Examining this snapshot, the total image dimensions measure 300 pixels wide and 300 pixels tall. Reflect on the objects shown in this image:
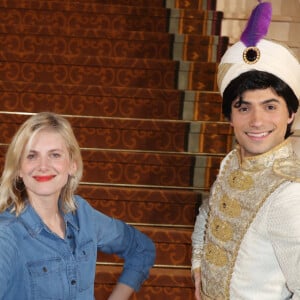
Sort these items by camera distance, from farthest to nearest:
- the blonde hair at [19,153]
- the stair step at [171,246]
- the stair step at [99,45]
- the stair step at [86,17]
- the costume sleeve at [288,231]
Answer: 1. the stair step at [86,17]
2. the stair step at [99,45]
3. the stair step at [171,246]
4. the blonde hair at [19,153]
5. the costume sleeve at [288,231]

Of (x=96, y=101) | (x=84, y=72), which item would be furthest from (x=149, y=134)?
(x=84, y=72)

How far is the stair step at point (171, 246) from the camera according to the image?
114 inches

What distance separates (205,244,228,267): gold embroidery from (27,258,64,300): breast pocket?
0.37 m

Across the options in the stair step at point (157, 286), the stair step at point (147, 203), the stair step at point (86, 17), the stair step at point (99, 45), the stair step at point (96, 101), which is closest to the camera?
the stair step at point (157, 286)

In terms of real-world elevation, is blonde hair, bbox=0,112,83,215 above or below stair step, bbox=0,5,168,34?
below

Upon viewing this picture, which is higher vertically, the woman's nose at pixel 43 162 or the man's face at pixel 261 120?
the man's face at pixel 261 120

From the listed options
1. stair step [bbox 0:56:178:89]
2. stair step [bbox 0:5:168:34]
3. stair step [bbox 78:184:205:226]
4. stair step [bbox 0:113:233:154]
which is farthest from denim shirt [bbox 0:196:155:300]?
stair step [bbox 0:5:168:34]

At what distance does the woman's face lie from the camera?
1485mm

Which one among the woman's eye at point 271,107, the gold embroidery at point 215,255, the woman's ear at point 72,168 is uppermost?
the woman's eye at point 271,107

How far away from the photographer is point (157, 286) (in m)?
2.75

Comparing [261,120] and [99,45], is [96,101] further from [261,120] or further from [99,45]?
[261,120]

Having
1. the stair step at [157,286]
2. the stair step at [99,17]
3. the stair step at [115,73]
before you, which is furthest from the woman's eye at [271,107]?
the stair step at [99,17]

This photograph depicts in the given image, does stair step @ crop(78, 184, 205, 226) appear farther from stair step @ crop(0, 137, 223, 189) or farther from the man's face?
the man's face

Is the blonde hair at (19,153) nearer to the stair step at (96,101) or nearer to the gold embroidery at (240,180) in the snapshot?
the gold embroidery at (240,180)
